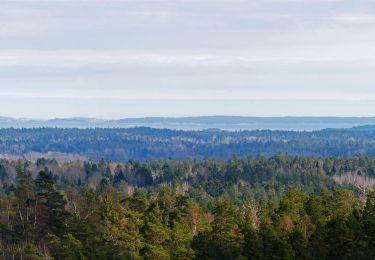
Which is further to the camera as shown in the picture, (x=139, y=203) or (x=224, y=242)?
(x=139, y=203)

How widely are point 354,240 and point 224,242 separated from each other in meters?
9.77

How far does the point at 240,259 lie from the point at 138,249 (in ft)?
27.2

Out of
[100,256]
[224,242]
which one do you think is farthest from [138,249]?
[224,242]

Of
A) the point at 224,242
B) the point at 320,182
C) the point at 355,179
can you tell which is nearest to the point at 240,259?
the point at 224,242

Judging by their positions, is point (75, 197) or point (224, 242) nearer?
point (224, 242)

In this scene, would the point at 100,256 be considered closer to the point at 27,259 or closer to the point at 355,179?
the point at 27,259

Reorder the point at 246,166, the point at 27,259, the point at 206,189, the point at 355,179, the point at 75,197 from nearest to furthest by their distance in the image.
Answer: the point at 27,259, the point at 75,197, the point at 206,189, the point at 355,179, the point at 246,166

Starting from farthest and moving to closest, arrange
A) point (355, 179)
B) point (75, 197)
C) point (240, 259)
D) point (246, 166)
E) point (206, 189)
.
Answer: point (246, 166)
point (355, 179)
point (206, 189)
point (75, 197)
point (240, 259)

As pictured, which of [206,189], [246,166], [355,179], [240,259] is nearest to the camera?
[240,259]

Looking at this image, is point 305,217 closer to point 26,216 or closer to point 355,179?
point 26,216

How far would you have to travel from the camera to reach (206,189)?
153875mm

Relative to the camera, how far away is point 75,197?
88000 mm

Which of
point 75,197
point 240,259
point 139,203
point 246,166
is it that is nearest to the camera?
point 240,259

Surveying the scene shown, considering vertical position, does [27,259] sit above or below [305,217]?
below
